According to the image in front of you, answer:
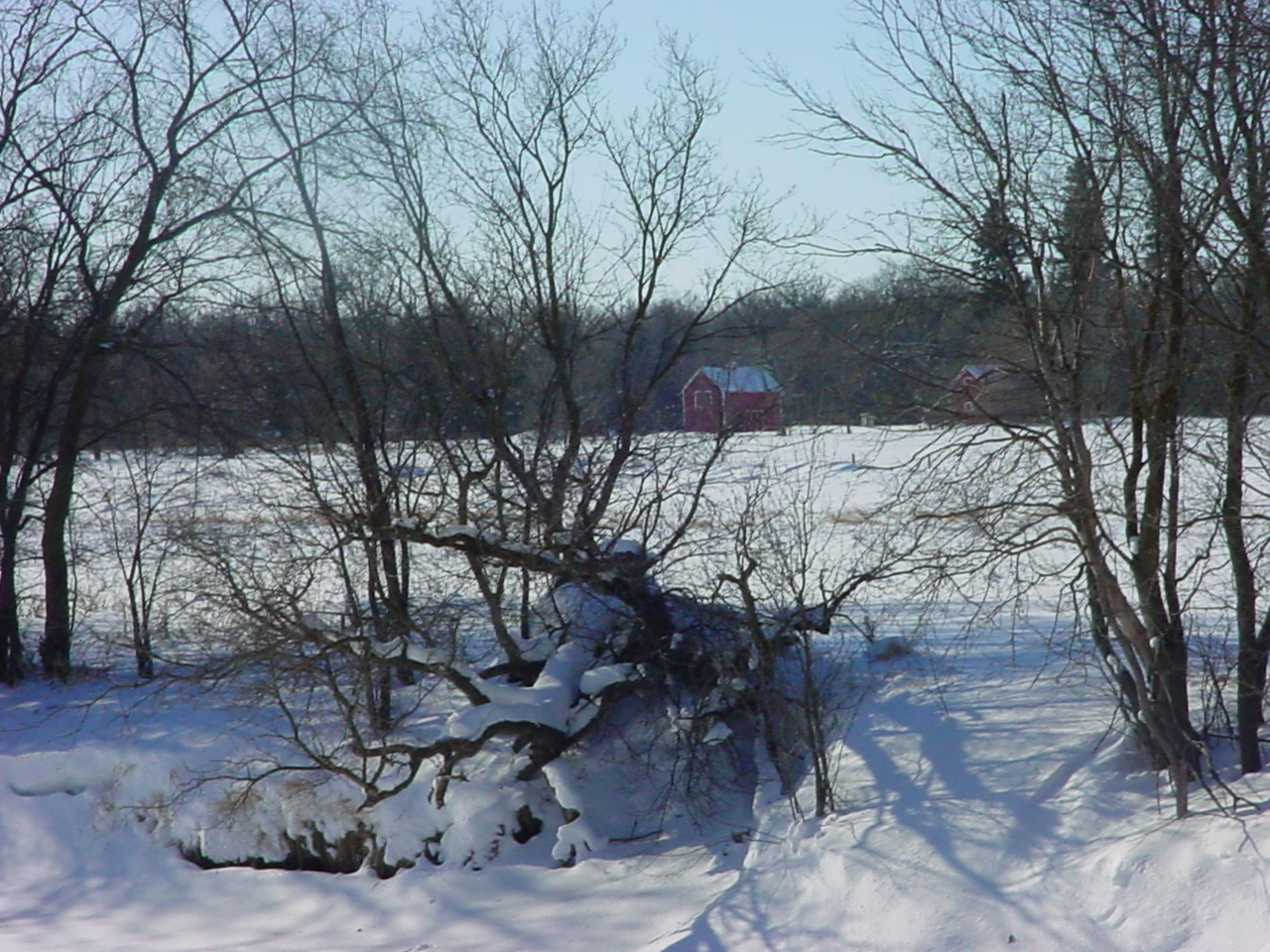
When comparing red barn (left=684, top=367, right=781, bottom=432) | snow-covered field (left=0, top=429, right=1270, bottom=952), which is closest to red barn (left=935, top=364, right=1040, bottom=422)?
snow-covered field (left=0, top=429, right=1270, bottom=952)

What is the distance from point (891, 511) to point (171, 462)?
38.7 ft

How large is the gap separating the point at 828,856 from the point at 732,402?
5.89 m

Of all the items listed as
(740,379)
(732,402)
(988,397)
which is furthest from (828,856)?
(740,379)

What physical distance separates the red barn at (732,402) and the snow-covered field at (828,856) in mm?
800

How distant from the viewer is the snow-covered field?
23.6 ft

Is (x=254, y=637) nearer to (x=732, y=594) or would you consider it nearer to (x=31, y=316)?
(x=732, y=594)

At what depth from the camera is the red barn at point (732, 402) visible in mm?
12445

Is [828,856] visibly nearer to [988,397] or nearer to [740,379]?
[988,397]

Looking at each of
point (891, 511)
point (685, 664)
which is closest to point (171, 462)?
point (685, 664)

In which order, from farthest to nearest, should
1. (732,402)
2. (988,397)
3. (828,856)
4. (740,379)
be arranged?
(740,379) → (732,402) → (828,856) → (988,397)

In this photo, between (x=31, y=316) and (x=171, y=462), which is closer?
(x=31, y=316)

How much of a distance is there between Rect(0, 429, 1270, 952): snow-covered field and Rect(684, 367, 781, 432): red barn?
80 centimetres

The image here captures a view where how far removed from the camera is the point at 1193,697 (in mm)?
9289

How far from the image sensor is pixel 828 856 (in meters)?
8.51
